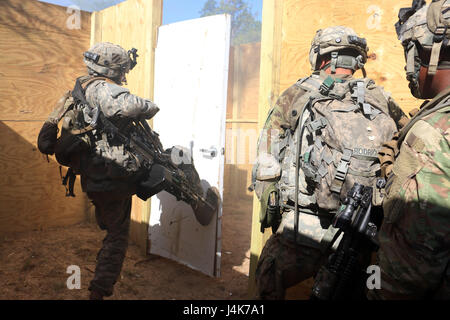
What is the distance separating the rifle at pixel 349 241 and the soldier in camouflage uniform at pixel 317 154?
19cm

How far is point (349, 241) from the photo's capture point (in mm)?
1719

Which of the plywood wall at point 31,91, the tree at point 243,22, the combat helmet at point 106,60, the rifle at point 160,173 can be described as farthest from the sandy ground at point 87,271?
the tree at point 243,22

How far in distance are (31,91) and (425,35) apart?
4.68 m

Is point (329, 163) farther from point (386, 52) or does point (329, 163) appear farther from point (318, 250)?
point (386, 52)

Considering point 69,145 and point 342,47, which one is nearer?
point 342,47

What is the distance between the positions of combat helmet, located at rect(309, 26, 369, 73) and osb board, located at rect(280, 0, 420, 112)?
1.28 ft

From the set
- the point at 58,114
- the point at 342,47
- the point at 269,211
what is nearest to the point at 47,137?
the point at 58,114

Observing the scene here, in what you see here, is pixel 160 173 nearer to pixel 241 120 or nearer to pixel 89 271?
→ pixel 89 271

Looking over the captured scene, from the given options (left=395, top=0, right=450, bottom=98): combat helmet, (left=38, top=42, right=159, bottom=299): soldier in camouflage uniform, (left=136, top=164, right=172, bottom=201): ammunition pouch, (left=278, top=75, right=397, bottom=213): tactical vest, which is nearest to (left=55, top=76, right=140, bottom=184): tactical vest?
(left=38, top=42, right=159, bottom=299): soldier in camouflage uniform

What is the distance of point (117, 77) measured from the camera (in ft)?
11.1

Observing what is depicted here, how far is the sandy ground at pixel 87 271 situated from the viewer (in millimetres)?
3465

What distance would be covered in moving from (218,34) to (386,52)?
158cm

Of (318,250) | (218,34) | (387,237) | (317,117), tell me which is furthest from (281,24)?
(387,237)

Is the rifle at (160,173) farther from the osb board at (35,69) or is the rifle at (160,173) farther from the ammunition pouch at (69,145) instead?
the osb board at (35,69)
